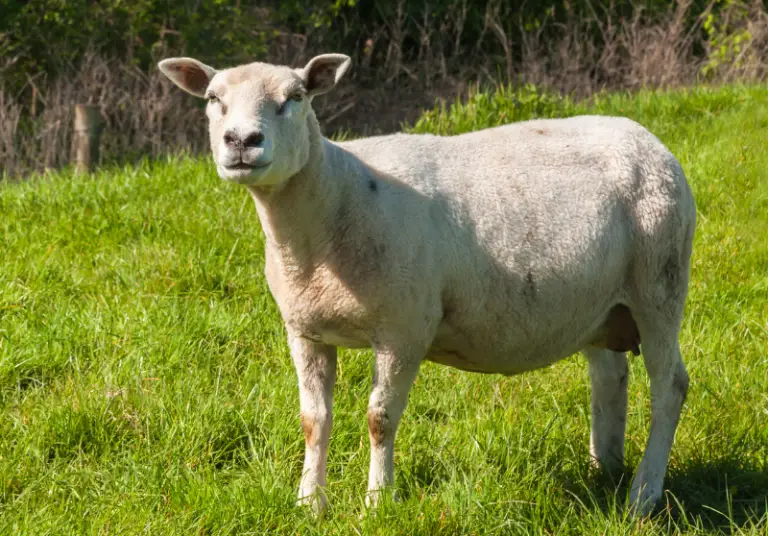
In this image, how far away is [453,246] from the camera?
3.60 metres

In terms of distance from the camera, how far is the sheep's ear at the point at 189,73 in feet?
11.8

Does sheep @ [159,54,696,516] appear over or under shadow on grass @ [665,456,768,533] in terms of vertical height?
over

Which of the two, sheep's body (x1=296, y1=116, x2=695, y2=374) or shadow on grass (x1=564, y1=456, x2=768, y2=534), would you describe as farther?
shadow on grass (x1=564, y1=456, x2=768, y2=534)

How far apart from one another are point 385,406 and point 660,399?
1162 mm

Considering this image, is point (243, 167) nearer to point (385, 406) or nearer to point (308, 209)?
point (308, 209)

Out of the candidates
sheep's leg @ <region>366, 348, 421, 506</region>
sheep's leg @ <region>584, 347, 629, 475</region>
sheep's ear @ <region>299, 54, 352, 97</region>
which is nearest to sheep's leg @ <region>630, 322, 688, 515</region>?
sheep's leg @ <region>584, 347, 629, 475</region>

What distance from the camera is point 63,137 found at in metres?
9.93

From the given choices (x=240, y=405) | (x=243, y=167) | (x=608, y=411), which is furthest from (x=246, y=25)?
(x=243, y=167)

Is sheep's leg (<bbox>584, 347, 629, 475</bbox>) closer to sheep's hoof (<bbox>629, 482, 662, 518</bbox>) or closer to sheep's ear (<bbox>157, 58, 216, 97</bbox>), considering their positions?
sheep's hoof (<bbox>629, 482, 662, 518</bbox>)

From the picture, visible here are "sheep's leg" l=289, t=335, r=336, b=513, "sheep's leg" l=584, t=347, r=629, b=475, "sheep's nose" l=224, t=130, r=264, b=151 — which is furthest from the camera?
"sheep's leg" l=584, t=347, r=629, b=475

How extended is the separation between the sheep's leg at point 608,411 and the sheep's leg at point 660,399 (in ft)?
0.76

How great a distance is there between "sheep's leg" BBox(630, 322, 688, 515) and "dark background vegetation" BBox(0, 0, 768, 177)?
18.3 feet

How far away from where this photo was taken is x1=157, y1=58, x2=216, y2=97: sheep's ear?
3.61 metres

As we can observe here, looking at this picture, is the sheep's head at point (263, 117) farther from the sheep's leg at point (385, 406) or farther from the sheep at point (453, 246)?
the sheep's leg at point (385, 406)
